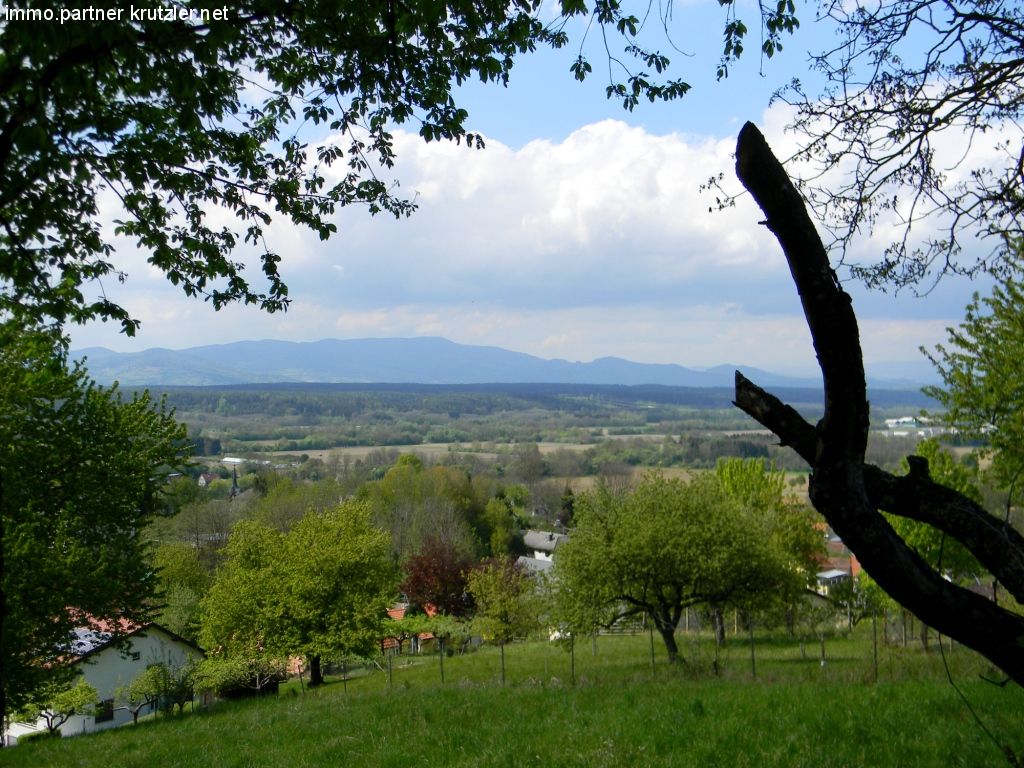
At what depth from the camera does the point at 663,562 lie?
73.6ft

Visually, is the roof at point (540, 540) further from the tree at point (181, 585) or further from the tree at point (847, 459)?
the tree at point (847, 459)

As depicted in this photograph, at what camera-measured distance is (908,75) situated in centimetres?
562

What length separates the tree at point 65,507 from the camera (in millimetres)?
16781

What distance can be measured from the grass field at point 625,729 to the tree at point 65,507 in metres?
4.06

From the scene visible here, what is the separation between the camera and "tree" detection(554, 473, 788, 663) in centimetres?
2233

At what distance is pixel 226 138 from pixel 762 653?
2710 centimetres

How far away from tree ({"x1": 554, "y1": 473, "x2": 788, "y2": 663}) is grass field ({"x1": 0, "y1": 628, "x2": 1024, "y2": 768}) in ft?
27.7

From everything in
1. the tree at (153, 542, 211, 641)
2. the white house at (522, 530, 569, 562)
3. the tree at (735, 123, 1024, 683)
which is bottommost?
the white house at (522, 530, 569, 562)

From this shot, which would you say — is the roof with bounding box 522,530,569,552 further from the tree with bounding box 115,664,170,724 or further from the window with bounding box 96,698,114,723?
the tree with bounding box 115,664,170,724

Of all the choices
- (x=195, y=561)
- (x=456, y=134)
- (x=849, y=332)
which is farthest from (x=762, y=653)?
(x=195, y=561)

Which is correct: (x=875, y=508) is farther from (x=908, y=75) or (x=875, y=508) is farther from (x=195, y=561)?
(x=195, y=561)

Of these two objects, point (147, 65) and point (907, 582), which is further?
point (147, 65)

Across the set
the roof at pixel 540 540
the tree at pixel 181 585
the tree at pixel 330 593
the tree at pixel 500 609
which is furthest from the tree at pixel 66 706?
the roof at pixel 540 540

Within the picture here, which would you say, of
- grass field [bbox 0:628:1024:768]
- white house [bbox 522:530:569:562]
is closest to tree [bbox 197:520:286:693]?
grass field [bbox 0:628:1024:768]
